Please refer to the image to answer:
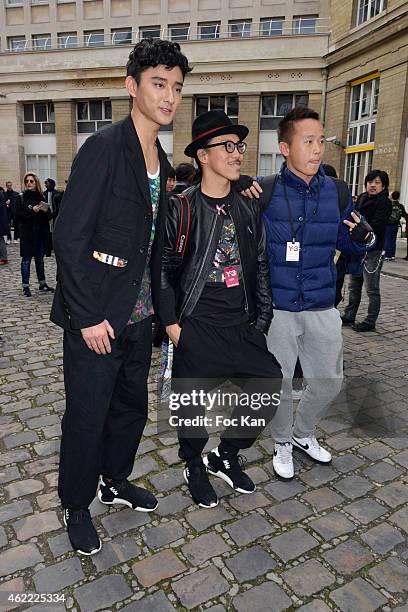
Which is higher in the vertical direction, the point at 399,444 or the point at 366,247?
the point at 366,247

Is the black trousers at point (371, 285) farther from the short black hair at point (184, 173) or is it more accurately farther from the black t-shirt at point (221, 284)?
the black t-shirt at point (221, 284)

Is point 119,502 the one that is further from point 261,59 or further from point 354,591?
point 261,59

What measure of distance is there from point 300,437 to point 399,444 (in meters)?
0.86

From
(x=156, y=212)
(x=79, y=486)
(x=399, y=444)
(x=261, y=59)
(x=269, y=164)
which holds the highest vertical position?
(x=261, y=59)

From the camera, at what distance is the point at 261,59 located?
28.2m

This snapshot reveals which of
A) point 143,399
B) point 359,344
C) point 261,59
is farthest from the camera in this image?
point 261,59

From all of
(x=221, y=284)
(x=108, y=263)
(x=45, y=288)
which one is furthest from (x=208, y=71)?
(x=108, y=263)

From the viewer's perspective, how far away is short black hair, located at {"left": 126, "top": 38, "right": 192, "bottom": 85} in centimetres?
229

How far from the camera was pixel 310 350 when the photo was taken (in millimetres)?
3242

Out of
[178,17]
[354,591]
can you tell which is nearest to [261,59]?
[178,17]

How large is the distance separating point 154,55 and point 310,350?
2.02 m

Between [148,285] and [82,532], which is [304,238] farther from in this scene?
[82,532]

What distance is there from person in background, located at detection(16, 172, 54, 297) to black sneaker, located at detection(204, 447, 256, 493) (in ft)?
21.6

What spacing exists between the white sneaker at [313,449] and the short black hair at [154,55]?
8.71 feet
